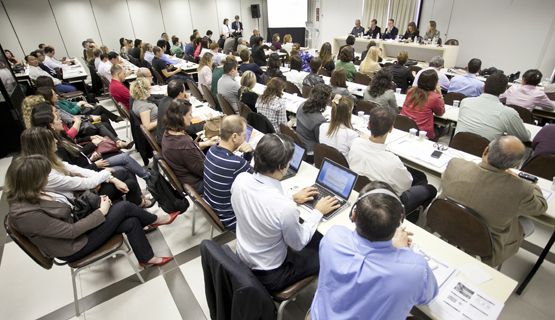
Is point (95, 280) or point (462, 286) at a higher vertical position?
point (462, 286)

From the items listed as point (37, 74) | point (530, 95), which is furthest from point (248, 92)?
point (37, 74)

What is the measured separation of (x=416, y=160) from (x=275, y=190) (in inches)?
72.0

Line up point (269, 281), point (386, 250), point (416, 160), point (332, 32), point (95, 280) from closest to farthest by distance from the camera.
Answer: point (386, 250)
point (269, 281)
point (95, 280)
point (416, 160)
point (332, 32)

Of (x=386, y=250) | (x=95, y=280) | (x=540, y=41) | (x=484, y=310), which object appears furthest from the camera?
(x=540, y=41)

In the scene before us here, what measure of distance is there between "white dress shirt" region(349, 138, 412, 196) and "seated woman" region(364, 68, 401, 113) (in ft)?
6.15

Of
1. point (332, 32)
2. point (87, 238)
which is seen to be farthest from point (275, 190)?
point (332, 32)

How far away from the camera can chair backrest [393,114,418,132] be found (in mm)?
3402

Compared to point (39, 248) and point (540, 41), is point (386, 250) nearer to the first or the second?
point (39, 248)

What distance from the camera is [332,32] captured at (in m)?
12.7

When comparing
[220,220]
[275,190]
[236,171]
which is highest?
[275,190]

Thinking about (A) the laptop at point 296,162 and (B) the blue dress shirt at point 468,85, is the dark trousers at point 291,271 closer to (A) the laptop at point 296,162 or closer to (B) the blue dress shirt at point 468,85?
(A) the laptop at point 296,162

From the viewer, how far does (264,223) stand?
5.02ft

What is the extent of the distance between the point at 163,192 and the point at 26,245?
107 cm

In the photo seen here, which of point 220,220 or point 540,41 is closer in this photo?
point 220,220
